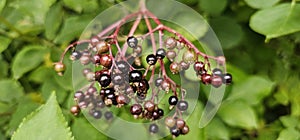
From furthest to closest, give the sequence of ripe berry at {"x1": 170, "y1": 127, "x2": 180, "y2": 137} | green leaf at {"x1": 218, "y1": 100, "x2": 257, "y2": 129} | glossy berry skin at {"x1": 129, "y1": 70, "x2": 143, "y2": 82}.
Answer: green leaf at {"x1": 218, "y1": 100, "x2": 257, "y2": 129}
ripe berry at {"x1": 170, "y1": 127, "x2": 180, "y2": 137}
glossy berry skin at {"x1": 129, "y1": 70, "x2": 143, "y2": 82}

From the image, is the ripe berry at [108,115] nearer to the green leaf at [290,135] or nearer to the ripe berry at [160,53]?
the ripe berry at [160,53]

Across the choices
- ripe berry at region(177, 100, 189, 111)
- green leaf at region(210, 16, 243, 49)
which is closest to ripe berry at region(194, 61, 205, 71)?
ripe berry at region(177, 100, 189, 111)

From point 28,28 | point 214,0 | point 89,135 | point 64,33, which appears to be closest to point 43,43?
point 28,28

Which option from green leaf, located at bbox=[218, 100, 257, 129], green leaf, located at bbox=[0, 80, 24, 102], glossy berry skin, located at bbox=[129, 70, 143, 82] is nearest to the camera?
glossy berry skin, located at bbox=[129, 70, 143, 82]

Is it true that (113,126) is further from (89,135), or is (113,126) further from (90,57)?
(90,57)

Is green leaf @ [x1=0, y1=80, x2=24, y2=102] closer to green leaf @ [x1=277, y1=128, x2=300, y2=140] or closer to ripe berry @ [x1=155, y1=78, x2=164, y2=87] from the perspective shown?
ripe berry @ [x1=155, y1=78, x2=164, y2=87]

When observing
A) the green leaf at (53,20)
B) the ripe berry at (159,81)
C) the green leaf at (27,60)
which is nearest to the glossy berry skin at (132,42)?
the ripe berry at (159,81)

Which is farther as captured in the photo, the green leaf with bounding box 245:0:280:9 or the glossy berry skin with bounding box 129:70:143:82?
the green leaf with bounding box 245:0:280:9

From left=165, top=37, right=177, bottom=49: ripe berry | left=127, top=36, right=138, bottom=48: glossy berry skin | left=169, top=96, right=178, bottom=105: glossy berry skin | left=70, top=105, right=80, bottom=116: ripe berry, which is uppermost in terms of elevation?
left=165, top=37, right=177, bottom=49: ripe berry
